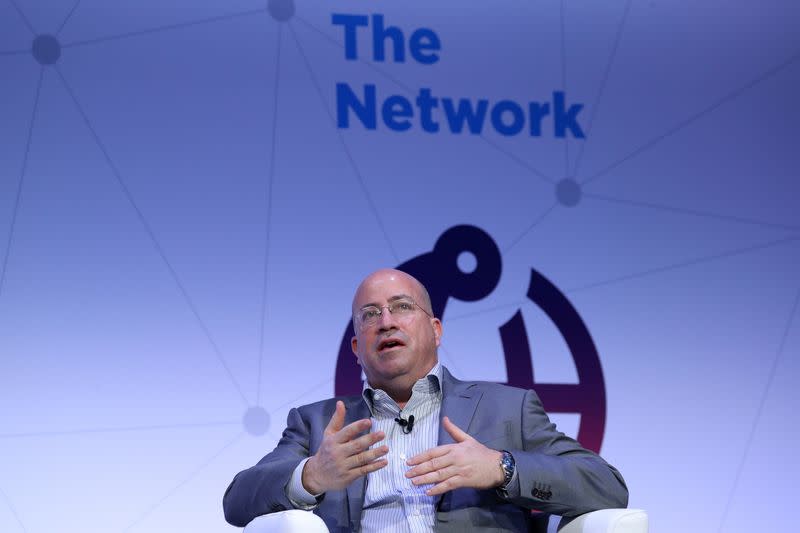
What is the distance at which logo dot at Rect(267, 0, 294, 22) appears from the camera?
153 inches

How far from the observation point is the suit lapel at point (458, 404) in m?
2.85

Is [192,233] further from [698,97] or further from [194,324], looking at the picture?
[698,97]

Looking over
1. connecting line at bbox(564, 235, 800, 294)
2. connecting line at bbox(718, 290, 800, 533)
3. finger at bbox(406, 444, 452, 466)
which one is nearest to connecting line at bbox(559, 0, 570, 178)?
connecting line at bbox(564, 235, 800, 294)

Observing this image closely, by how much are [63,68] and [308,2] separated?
945 millimetres

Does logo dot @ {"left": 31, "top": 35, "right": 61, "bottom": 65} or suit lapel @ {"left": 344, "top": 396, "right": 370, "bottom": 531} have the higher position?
logo dot @ {"left": 31, "top": 35, "right": 61, "bottom": 65}

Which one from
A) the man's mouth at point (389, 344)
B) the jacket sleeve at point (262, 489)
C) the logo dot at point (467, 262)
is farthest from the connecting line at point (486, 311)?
the jacket sleeve at point (262, 489)

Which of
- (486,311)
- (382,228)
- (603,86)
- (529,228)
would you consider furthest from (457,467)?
(603,86)

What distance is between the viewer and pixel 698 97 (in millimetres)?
4207

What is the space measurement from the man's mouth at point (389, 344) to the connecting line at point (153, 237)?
2.82ft

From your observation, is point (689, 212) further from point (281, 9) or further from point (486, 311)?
point (281, 9)

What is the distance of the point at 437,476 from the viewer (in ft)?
7.99

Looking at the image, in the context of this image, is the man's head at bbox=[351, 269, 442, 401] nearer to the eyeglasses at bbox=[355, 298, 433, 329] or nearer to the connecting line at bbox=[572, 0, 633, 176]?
the eyeglasses at bbox=[355, 298, 433, 329]

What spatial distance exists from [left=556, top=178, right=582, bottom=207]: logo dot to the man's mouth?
132 centimetres

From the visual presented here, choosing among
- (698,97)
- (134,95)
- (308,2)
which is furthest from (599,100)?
(134,95)
